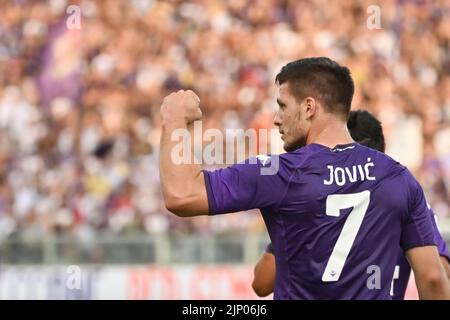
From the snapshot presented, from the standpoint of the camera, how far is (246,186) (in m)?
3.45

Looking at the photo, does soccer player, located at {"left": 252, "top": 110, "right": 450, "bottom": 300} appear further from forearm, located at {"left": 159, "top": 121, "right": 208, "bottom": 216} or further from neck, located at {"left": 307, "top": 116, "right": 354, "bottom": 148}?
forearm, located at {"left": 159, "top": 121, "right": 208, "bottom": 216}

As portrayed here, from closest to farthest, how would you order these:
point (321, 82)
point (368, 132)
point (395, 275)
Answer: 1. point (321, 82)
2. point (395, 275)
3. point (368, 132)

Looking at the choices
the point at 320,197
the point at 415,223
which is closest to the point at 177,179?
the point at 320,197

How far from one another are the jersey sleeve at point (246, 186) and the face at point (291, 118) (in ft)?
0.61

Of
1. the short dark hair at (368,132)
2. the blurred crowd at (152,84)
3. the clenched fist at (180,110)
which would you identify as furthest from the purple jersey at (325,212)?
the blurred crowd at (152,84)

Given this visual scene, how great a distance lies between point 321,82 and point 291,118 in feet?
0.58

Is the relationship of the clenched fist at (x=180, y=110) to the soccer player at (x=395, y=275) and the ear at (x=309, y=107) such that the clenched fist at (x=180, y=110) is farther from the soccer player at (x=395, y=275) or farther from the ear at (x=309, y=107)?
the soccer player at (x=395, y=275)

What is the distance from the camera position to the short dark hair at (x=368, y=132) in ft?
16.2

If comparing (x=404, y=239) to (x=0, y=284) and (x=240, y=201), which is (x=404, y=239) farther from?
(x=0, y=284)

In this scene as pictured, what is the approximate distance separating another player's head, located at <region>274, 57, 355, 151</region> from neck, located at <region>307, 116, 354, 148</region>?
0.5 inches

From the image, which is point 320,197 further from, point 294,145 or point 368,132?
point 368,132

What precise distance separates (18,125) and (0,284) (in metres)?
2.81

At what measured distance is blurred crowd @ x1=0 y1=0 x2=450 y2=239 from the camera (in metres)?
11.7

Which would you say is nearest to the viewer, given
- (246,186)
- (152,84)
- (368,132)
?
(246,186)
